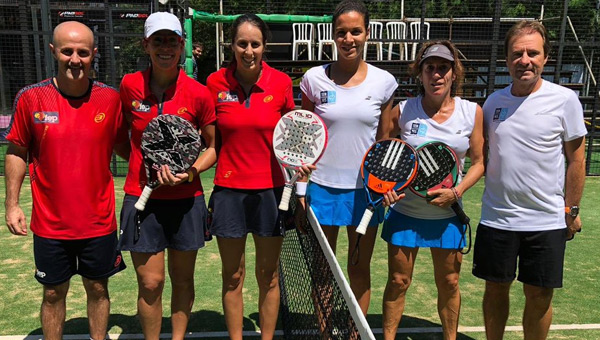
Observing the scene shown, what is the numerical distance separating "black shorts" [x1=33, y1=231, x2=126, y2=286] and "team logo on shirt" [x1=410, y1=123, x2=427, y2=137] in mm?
1932

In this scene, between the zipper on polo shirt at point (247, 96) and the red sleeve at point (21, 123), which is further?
the zipper on polo shirt at point (247, 96)

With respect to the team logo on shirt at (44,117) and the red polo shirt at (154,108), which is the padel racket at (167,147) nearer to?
the red polo shirt at (154,108)

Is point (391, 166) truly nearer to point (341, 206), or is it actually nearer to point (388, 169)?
point (388, 169)

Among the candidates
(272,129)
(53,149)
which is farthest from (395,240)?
(53,149)

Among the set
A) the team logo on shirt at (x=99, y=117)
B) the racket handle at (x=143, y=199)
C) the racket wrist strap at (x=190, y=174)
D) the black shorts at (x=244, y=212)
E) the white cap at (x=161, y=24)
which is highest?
the white cap at (x=161, y=24)

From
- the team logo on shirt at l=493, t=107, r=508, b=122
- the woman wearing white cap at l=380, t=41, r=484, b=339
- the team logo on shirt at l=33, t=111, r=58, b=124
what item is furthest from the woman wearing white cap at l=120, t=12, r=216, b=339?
the team logo on shirt at l=493, t=107, r=508, b=122

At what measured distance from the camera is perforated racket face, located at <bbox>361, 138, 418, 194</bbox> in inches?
112

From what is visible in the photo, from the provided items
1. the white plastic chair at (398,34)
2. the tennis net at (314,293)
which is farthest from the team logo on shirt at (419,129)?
the white plastic chair at (398,34)

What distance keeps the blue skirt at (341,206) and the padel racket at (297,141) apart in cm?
39

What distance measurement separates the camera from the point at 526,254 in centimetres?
304

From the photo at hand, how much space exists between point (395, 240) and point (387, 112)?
0.80 meters

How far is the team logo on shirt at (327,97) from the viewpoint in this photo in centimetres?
310

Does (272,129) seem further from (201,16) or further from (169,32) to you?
(201,16)

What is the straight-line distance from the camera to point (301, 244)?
331 centimetres
